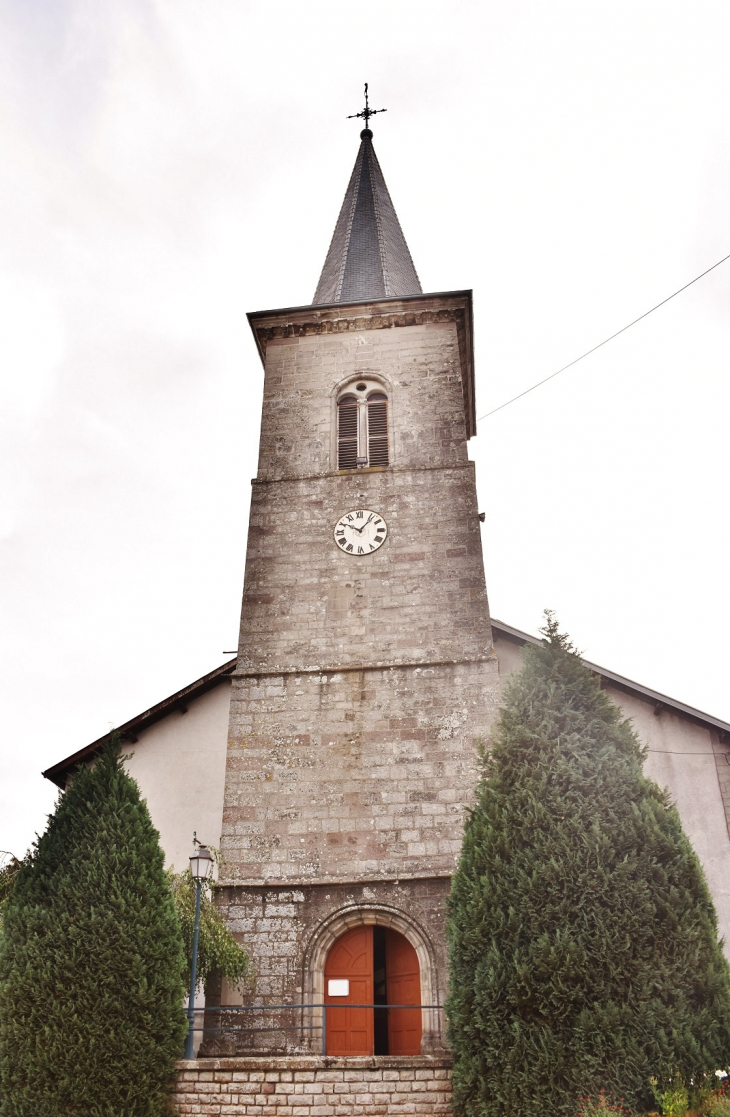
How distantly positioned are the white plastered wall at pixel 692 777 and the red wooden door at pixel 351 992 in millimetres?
4448

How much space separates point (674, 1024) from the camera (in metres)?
8.77

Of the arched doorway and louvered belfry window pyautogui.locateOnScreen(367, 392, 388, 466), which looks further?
louvered belfry window pyautogui.locateOnScreen(367, 392, 388, 466)

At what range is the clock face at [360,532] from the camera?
1561 centimetres

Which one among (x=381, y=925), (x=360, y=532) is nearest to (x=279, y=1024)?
(x=381, y=925)

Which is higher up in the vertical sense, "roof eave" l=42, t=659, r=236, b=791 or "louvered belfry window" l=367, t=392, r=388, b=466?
"louvered belfry window" l=367, t=392, r=388, b=466

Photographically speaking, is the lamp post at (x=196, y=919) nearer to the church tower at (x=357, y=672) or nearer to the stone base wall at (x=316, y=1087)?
the stone base wall at (x=316, y=1087)

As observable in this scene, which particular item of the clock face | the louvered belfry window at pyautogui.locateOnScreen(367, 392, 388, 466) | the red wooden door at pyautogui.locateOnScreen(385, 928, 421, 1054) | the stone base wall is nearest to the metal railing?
the red wooden door at pyautogui.locateOnScreen(385, 928, 421, 1054)

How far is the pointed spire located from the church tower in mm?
665

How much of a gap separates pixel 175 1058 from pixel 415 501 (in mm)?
9186

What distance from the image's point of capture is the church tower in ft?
41.4

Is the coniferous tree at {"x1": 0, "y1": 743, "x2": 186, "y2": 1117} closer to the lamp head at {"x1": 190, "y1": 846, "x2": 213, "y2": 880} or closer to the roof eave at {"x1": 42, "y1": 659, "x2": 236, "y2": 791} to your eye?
the lamp head at {"x1": 190, "y1": 846, "x2": 213, "y2": 880}

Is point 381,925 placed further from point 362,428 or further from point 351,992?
point 362,428

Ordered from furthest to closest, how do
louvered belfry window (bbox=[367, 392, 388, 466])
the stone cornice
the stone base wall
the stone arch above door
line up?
1. the stone cornice
2. louvered belfry window (bbox=[367, 392, 388, 466])
3. the stone arch above door
4. the stone base wall

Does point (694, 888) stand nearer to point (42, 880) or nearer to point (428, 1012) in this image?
point (428, 1012)
